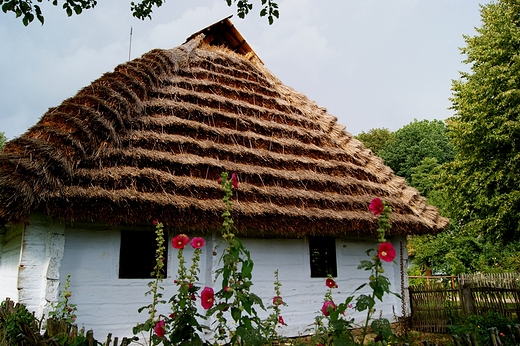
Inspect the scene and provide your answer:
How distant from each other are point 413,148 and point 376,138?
5599mm

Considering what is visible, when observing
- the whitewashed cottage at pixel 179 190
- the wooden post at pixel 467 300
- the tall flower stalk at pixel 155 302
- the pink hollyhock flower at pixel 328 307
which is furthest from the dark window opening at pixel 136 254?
the wooden post at pixel 467 300

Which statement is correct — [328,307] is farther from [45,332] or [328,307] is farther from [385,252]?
[45,332]

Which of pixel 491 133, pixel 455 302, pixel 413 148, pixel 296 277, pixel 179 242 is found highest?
pixel 413 148

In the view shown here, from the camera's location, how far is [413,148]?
3073 cm

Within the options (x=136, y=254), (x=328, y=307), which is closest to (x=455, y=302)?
(x=136, y=254)

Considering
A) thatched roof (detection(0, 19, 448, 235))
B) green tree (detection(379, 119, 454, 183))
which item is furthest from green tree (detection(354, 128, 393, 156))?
thatched roof (detection(0, 19, 448, 235))

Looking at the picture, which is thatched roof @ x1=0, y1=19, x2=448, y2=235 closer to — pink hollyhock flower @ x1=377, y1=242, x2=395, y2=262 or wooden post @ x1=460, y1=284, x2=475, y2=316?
wooden post @ x1=460, y1=284, x2=475, y2=316

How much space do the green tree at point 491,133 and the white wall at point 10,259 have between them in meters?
14.0

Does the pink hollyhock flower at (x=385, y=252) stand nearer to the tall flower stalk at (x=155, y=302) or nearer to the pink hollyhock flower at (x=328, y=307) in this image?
the pink hollyhock flower at (x=328, y=307)

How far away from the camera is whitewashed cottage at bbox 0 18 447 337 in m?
5.41

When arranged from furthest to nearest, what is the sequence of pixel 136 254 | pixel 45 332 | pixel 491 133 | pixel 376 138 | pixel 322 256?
pixel 376 138 < pixel 491 133 < pixel 322 256 < pixel 136 254 < pixel 45 332

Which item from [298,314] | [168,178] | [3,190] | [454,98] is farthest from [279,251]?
[454,98]

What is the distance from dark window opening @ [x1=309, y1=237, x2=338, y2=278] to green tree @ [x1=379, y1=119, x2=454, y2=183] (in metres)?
24.0

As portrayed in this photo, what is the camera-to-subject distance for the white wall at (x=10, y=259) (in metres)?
6.56
